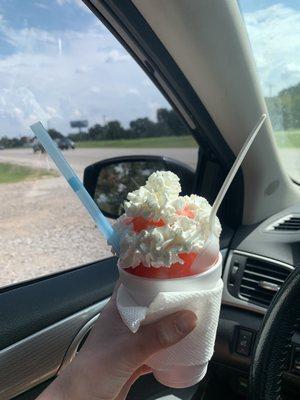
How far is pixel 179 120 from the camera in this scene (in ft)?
8.68

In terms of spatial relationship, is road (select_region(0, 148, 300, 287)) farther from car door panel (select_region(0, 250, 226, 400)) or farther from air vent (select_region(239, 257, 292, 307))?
air vent (select_region(239, 257, 292, 307))

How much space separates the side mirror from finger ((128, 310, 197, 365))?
145 centimetres

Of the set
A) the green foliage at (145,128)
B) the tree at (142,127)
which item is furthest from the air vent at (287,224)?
the tree at (142,127)

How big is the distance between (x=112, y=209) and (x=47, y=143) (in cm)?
137

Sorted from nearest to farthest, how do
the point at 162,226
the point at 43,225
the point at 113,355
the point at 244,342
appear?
1. the point at 162,226
2. the point at 113,355
3. the point at 244,342
4. the point at 43,225

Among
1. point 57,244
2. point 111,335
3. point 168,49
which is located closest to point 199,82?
point 168,49

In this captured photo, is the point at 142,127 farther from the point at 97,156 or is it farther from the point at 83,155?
the point at 83,155

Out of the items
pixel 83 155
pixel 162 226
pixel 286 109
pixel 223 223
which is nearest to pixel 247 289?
pixel 223 223

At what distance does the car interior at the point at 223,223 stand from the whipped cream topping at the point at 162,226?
18.6 inches

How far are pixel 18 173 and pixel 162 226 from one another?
1.29 meters

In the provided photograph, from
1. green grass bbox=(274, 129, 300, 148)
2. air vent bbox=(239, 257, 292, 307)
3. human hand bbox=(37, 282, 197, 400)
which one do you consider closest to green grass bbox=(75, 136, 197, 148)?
green grass bbox=(274, 129, 300, 148)

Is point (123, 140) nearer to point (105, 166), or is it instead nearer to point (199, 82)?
point (105, 166)

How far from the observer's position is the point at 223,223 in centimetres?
292

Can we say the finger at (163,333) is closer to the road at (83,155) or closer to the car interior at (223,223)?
the car interior at (223,223)
